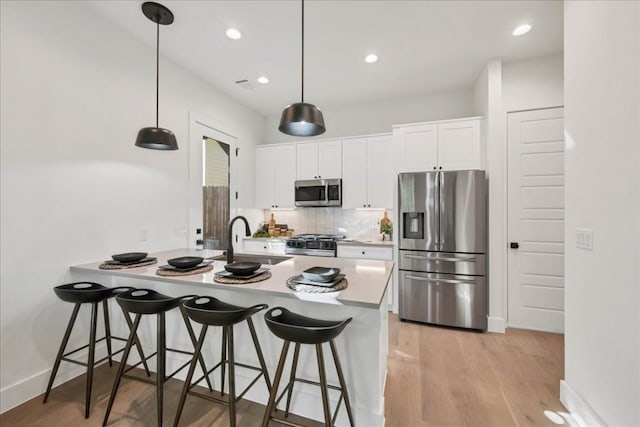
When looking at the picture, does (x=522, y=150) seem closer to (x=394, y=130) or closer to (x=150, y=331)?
(x=394, y=130)

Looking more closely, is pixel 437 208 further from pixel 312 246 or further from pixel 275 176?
pixel 275 176

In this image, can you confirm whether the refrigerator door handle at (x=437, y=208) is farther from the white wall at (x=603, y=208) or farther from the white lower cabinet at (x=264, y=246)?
the white lower cabinet at (x=264, y=246)

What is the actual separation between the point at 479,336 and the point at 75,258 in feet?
12.7

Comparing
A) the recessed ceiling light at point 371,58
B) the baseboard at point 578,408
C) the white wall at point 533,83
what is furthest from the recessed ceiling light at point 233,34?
the baseboard at point 578,408

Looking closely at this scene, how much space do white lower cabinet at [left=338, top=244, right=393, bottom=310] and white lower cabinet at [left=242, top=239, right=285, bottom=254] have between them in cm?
94

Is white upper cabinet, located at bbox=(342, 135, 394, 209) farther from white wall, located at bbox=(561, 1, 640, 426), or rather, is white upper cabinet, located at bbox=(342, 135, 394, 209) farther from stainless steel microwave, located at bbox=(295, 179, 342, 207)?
white wall, located at bbox=(561, 1, 640, 426)

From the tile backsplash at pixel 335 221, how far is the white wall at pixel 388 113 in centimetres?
122

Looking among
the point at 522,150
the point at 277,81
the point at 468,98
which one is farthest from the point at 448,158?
the point at 277,81

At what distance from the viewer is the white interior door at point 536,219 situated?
3.01 metres

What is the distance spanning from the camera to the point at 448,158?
11.2 ft

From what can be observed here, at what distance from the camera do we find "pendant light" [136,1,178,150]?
2.02m

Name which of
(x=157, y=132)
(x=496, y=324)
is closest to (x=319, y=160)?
(x=157, y=132)

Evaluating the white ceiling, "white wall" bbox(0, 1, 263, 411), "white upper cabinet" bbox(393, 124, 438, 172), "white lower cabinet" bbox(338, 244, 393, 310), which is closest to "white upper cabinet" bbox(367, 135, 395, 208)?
"white upper cabinet" bbox(393, 124, 438, 172)

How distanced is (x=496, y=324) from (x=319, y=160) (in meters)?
3.07
